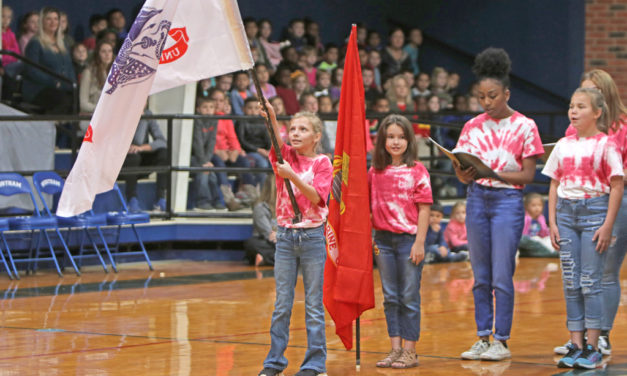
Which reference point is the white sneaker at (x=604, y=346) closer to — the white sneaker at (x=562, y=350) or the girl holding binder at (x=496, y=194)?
the white sneaker at (x=562, y=350)

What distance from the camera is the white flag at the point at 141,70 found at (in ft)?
17.8

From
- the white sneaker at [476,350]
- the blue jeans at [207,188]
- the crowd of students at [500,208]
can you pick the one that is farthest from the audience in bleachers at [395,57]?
the white sneaker at [476,350]

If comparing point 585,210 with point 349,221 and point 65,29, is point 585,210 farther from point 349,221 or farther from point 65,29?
point 65,29

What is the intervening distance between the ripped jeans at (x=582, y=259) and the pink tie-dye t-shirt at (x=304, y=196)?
139cm

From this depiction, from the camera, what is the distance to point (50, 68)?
1252cm

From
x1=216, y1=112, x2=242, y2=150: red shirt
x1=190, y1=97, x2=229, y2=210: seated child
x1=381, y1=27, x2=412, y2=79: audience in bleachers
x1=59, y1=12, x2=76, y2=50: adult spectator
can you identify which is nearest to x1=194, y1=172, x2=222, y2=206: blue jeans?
x1=190, y1=97, x2=229, y2=210: seated child

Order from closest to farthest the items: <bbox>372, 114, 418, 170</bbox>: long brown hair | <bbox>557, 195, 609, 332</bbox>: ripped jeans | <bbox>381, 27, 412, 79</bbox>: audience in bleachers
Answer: <bbox>557, 195, 609, 332</bbox>: ripped jeans < <bbox>372, 114, 418, 170</bbox>: long brown hair < <bbox>381, 27, 412, 79</bbox>: audience in bleachers

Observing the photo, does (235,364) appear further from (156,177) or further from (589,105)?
(156,177)

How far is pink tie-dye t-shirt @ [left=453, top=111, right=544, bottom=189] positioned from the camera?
6360mm

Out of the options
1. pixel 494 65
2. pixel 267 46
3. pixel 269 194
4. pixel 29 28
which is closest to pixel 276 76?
pixel 267 46

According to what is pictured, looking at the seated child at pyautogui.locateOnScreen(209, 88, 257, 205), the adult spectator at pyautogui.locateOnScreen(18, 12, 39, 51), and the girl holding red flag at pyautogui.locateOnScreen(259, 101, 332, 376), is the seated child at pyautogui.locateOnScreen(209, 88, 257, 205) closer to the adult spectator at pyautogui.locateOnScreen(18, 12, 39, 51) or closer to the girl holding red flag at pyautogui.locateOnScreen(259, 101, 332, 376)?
the adult spectator at pyautogui.locateOnScreen(18, 12, 39, 51)

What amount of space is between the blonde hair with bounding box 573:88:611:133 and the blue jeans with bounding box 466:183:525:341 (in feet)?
1.97

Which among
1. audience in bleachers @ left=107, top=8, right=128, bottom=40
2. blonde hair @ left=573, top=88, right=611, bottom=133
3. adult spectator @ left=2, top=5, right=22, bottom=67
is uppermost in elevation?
audience in bleachers @ left=107, top=8, right=128, bottom=40

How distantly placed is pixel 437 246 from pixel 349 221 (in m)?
5.99
